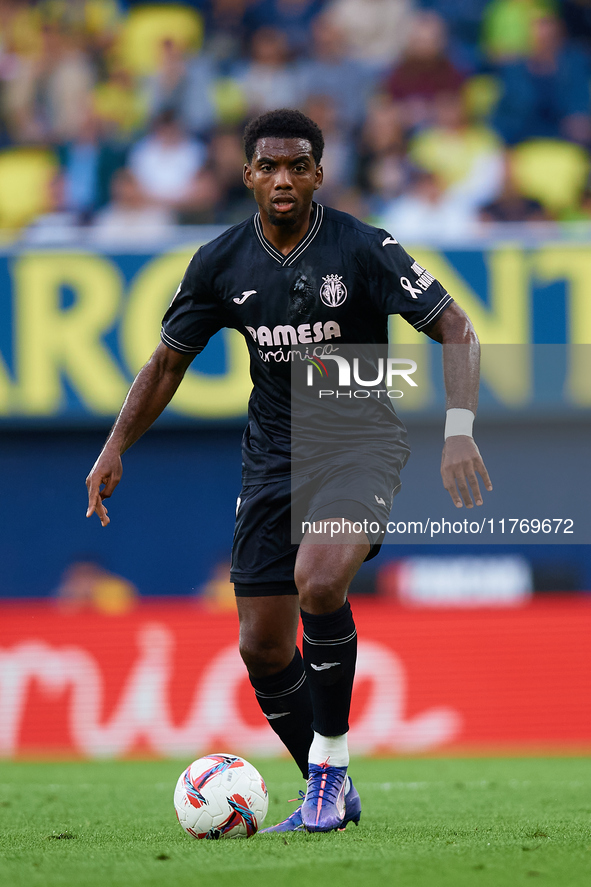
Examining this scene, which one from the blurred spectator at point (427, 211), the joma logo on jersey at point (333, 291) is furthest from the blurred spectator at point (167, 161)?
the joma logo on jersey at point (333, 291)

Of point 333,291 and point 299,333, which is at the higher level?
point 333,291

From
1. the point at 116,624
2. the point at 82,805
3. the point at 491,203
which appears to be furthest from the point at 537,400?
the point at 82,805

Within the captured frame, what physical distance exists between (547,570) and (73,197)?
19.0 ft

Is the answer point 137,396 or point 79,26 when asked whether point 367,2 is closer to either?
point 79,26

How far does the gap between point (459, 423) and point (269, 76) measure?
29.5 feet

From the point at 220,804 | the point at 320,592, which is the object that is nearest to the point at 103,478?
Result: the point at 320,592

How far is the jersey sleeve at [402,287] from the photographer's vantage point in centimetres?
421

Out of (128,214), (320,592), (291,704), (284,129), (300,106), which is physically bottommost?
(291,704)

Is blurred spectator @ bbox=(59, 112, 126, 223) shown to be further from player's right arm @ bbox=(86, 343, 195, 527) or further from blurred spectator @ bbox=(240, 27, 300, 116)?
player's right arm @ bbox=(86, 343, 195, 527)

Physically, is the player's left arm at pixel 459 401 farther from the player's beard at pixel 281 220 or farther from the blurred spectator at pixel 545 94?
the blurred spectator at pixel 545 94

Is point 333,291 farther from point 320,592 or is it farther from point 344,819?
point 344,819

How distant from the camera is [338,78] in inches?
480

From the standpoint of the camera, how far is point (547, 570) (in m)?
10.6

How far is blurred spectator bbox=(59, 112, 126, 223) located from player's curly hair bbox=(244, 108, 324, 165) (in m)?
7.29
